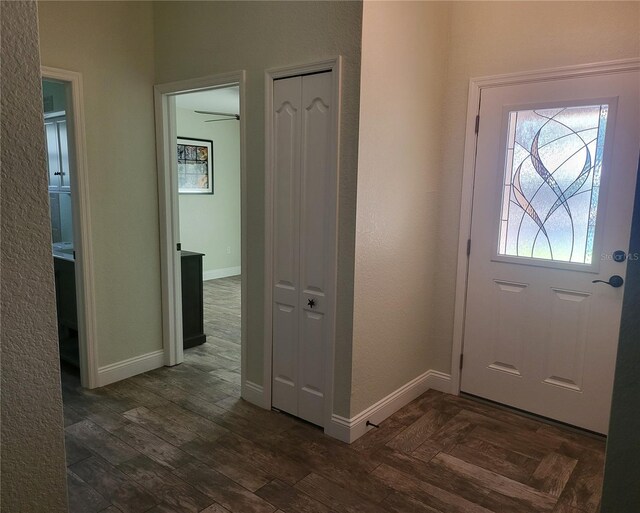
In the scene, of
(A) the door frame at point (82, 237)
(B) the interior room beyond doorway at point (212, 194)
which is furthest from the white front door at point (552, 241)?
(B) the interior room beyond doorway at point (212, 194)

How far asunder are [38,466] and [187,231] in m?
6.13

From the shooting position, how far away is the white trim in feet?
9.98

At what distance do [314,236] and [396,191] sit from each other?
57cm

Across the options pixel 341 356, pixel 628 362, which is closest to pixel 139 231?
pixel 341 356

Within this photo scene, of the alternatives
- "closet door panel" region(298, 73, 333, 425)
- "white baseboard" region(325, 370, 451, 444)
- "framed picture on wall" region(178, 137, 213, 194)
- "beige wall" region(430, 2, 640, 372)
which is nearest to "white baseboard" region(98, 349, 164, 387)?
"closet door panel" region(298, 73, 333, 425)

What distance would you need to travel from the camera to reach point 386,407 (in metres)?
2.92

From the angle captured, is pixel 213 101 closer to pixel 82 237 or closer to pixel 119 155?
pixel 119 155

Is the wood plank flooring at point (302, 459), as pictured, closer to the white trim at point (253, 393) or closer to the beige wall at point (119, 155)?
the white trim at point (253, 393)

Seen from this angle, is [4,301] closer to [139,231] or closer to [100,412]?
[100,412]

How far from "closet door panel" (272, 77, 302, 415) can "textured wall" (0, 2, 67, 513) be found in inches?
78.3

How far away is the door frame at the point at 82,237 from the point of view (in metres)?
2.98

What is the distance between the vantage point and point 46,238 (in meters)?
0.75

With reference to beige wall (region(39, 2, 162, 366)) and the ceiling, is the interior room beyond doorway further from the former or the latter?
beige wall (region(39, 2, 162, 366))

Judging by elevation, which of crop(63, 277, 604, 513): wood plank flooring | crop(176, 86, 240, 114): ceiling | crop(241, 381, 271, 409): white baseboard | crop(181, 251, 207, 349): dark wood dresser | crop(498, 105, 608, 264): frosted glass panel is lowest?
crop(63, 277, 604, 513): wood plank flooring
